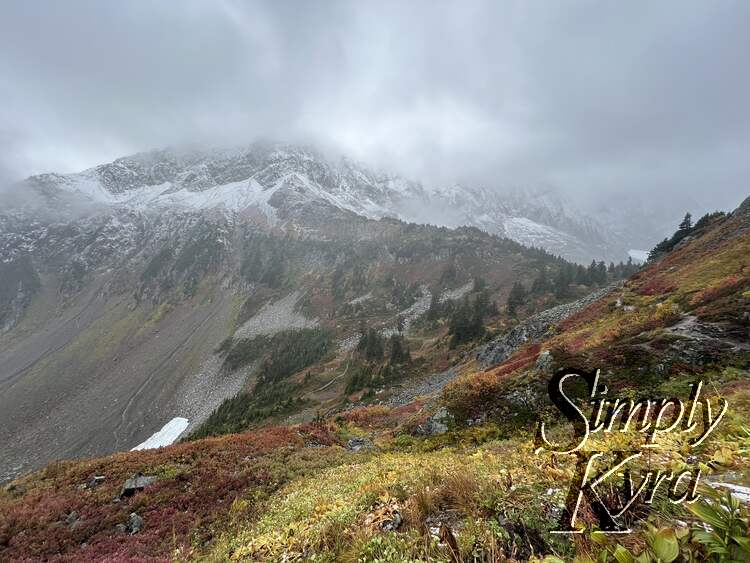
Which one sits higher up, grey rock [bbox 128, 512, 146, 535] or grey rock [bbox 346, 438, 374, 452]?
grey rock [bbox 128, 512, 146, 535]

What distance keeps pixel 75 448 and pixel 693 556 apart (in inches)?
4423

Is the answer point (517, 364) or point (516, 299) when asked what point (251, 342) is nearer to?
point (516, 299)

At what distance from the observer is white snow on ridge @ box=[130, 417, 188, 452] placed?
72375mm

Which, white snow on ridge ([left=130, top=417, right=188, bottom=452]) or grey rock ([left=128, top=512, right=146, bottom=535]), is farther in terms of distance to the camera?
white snow on ridge ([left=130, top=417, right=188, bottom=452])

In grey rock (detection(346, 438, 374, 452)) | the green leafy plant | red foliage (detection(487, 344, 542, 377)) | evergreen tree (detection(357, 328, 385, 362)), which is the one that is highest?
the green leafy plant

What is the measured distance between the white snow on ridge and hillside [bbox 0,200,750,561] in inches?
2592

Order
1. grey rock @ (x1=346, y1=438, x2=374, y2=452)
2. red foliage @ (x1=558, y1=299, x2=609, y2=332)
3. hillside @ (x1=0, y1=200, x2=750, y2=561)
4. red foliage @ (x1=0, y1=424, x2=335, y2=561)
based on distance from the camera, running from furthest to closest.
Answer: red foliage @ (x1=558, y1=299, x2=609, y2=332)
grey rock @ (x1=346, y1=438, x2=374, y2=452)
red foliage @ (x1=0, y1=424, x2=335, y2=561)
hillside @ (x1=0, y1=200, x2=750, y2=561)

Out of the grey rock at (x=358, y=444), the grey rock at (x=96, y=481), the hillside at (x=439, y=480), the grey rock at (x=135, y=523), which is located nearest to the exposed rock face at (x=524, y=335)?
the hillside at (x=439, y=480)

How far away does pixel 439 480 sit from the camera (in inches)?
233

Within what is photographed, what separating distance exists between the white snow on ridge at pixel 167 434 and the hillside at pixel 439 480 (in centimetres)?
6584

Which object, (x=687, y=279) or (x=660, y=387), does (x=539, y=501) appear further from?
(x=687, y=279)

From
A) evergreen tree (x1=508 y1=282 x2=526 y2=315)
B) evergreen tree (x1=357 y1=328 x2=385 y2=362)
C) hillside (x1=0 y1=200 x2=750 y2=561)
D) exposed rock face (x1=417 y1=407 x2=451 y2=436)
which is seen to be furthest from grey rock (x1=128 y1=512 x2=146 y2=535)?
evergreen tree (x1=508 y1=282 x2=526 y2=315)

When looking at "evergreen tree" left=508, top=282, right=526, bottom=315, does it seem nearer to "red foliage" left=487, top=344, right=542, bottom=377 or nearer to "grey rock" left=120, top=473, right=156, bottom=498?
"red foliage" left=487, top=344, right=542, bottom=377

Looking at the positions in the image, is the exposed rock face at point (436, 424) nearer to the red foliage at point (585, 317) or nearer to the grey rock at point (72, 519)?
the grey rock at point (72, 519)
